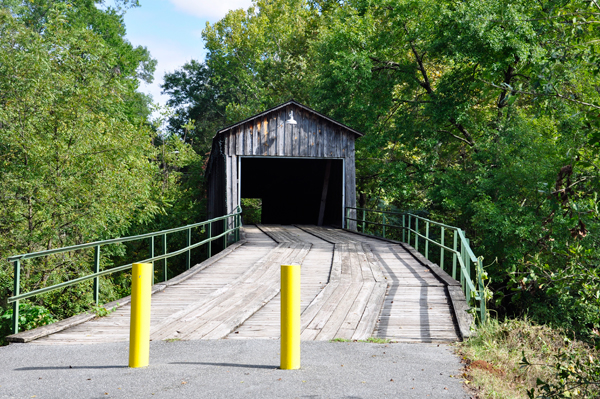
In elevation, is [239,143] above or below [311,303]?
above

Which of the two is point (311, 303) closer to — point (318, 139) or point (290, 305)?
point (290, 305)

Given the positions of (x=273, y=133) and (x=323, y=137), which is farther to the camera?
(x=323, y=137)

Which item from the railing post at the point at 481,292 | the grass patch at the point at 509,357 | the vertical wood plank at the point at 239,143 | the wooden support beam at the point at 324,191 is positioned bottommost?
the grass patch at the point at 509,357

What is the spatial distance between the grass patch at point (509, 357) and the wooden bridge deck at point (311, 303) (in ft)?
1.40

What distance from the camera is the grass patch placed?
425 cm

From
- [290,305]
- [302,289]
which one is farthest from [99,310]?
[290,305]

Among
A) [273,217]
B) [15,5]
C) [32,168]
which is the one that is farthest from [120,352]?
[15,5]

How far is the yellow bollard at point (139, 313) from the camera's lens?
4445 millimetres

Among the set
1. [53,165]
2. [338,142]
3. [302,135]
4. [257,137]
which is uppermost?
[302,135]

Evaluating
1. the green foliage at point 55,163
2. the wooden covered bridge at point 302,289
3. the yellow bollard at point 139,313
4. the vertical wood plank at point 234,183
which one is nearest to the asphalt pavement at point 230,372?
the yellow bollard at point 139,313

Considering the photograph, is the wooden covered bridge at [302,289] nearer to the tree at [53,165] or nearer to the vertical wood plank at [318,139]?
the vertical wood plank at [318,139]

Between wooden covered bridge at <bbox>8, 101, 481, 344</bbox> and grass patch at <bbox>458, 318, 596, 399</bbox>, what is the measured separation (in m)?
0.37

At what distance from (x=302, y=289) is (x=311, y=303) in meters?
0.93

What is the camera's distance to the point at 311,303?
7.32 m
